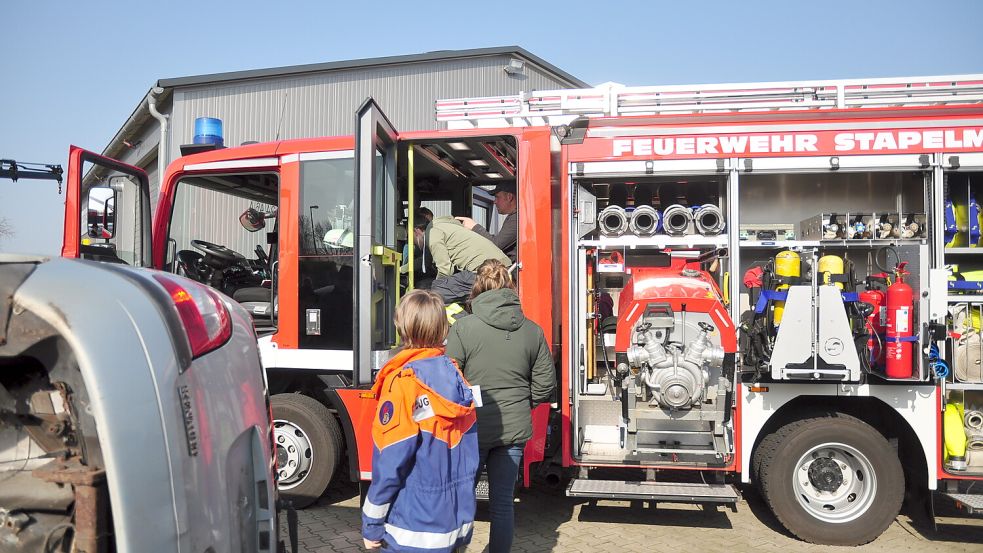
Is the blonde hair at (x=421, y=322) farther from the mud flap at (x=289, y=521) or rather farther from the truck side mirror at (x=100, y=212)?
the truck side mirror at (x=100, y=212)

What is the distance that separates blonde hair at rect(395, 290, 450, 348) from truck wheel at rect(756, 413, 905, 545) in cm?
298

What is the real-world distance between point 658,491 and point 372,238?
2.48 meters

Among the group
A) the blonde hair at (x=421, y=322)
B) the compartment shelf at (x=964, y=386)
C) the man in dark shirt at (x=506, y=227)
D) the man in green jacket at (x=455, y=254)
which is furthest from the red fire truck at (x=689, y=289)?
the blonde hair at (x=421, y=322)

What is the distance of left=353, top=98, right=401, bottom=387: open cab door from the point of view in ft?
14.5

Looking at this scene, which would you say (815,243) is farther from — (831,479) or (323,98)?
(323,98)

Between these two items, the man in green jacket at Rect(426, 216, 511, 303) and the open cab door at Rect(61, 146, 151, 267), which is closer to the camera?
the open cab door at Rect(61, 146, 151, 267)

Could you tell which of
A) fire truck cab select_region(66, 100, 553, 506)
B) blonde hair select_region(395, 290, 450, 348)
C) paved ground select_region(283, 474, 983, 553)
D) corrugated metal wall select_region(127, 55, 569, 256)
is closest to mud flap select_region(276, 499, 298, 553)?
blonde hair select_region(395, 290, 450, 348)

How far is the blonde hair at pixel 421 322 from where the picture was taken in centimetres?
293

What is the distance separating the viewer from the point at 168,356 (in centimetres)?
Answer: 169

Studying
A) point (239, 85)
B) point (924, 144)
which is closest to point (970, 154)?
point (924, 144)

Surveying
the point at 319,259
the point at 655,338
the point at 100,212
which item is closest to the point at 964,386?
the point at 655,338

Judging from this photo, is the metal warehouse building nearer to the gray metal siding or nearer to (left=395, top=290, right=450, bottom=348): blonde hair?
the gray metal siding

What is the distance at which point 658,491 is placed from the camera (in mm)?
4766

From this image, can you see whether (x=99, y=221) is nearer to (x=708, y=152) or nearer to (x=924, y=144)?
(x=708, y=152)
